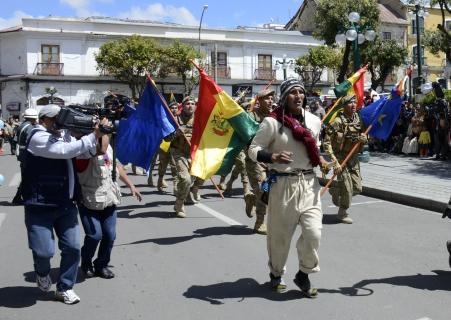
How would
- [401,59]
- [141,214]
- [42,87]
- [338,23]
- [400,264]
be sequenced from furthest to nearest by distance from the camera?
[42,87], [401,59], [338,23], [141,214], [400,264]

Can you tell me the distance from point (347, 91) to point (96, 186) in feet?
13.5

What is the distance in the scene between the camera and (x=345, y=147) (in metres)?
8.52

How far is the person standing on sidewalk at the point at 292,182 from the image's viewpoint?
504 centimetres

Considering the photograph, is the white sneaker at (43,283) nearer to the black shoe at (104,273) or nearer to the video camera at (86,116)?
the black shoe at (104,273)

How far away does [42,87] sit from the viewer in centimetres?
4453

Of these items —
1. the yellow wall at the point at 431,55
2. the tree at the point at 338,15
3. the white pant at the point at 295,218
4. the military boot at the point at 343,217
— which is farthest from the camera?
the yellow wall at the point at 431,55

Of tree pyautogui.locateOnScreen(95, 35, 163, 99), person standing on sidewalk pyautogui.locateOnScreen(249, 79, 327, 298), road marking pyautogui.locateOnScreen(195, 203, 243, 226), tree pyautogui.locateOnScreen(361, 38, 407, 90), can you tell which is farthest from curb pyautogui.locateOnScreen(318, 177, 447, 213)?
tree pyautogui.locateOnScreen(95, 35, 163, 99)

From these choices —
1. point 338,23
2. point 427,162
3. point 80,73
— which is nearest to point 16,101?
point 80,73

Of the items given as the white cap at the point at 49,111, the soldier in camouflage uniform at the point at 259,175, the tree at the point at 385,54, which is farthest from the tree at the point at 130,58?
the white cap at the point at 49,111

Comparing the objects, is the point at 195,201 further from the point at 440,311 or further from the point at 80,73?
the point at 80,73

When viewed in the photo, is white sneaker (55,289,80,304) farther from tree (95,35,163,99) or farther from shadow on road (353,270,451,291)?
tree (95,35,163,99)

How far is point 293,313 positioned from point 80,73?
43.2 meters

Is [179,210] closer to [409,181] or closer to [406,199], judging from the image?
[406,199]

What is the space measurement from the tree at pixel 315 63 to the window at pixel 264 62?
9.26 ft
